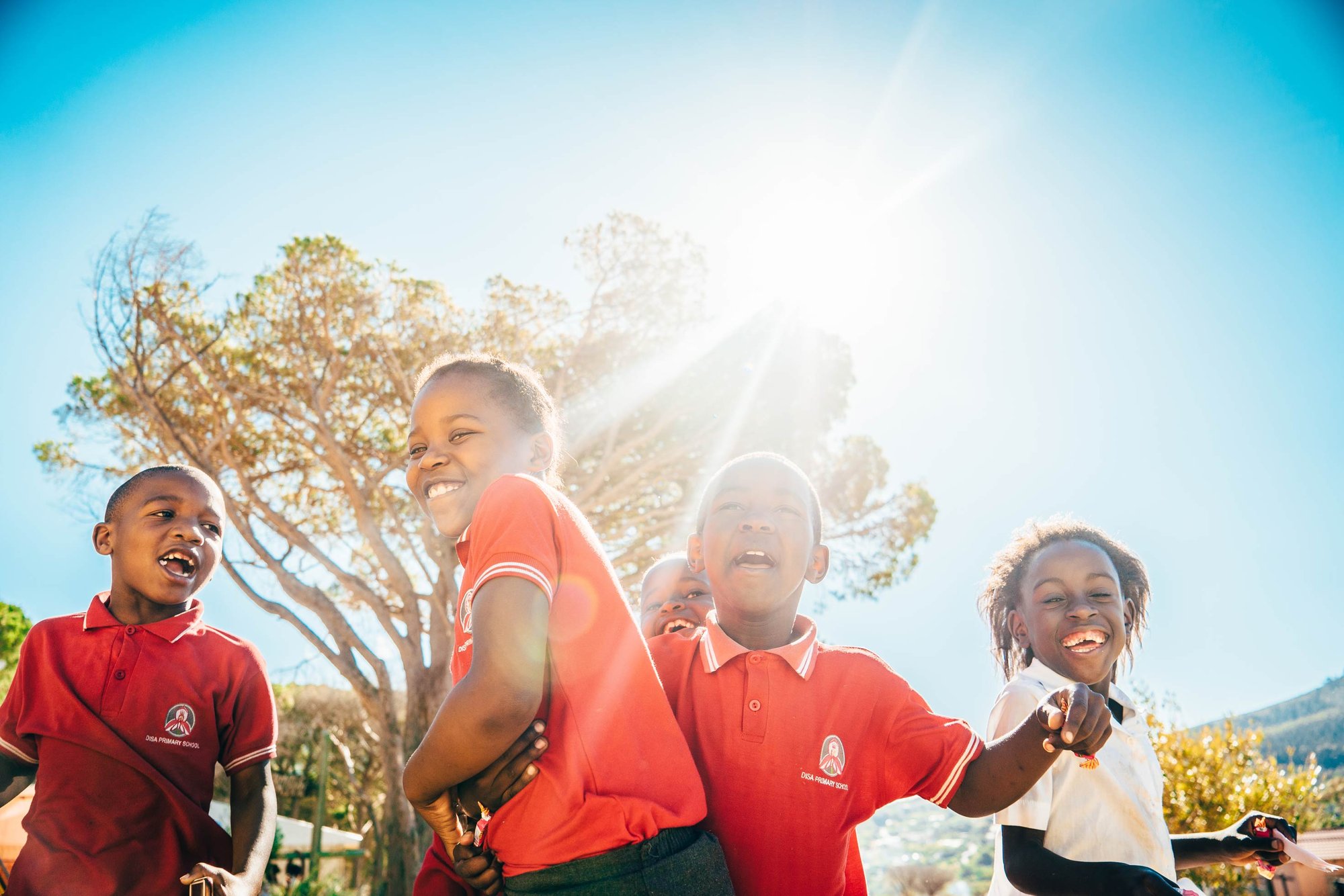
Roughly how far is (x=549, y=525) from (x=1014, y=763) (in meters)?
1.08

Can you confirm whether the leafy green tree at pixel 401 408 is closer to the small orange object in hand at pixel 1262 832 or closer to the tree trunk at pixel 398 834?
the tree trunk at pixel 398 834

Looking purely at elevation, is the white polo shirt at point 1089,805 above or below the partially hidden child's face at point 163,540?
below

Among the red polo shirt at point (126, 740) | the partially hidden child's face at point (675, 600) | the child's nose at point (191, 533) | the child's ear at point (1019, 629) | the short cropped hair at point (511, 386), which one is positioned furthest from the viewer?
the partially hidden child's face at point (675, 600)

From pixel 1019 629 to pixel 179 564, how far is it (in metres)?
2.60

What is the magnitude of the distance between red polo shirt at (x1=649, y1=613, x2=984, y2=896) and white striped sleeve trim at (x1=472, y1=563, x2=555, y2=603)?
704mm

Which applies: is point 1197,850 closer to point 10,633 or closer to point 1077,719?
point 1077,719

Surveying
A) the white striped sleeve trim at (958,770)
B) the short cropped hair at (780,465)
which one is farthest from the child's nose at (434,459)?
the white striped sleeve trim at (958,770)

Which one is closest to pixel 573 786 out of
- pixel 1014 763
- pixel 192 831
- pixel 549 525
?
pixel 549 525

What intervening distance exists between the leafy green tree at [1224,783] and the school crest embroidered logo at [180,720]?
471 inches

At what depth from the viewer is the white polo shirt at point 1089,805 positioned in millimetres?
2141

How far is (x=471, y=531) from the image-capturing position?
1.63 metres

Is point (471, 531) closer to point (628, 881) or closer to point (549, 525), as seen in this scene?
point (549, 525)

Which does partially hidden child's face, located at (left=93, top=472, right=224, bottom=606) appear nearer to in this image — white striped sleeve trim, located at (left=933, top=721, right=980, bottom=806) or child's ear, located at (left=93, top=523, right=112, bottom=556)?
child's ear, located at (left=93, top=523, right=112, bottom=556)

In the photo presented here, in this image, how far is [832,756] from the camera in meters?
1.93
